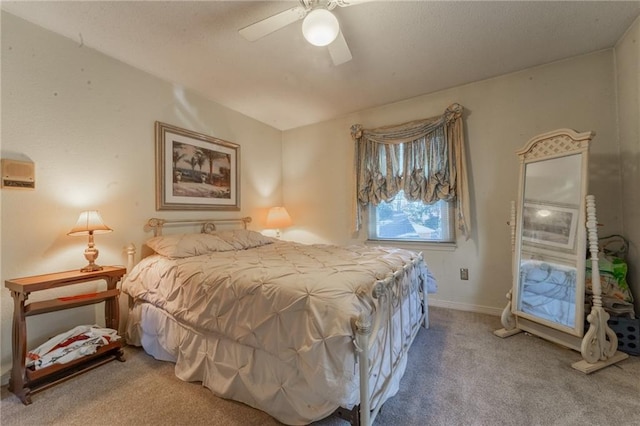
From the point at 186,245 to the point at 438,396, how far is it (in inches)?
87.4

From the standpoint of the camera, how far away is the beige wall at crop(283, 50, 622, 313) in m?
2.39

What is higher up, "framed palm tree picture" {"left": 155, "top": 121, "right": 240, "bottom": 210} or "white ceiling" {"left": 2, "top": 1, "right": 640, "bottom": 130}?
"white ceiling" {"left": 2, "top": 1, "right": 640, "bottom": 130}

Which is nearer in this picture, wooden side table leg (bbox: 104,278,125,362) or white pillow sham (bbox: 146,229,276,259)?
wooden side table leg (bbox: 104,278,125,362)

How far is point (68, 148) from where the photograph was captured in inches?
83.2

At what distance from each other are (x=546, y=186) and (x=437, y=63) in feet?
4.91

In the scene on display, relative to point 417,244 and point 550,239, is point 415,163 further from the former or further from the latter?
point 550,239

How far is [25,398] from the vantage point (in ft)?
5.19

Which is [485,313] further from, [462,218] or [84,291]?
[84,291]

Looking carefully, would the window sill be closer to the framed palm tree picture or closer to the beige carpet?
the beige carpet

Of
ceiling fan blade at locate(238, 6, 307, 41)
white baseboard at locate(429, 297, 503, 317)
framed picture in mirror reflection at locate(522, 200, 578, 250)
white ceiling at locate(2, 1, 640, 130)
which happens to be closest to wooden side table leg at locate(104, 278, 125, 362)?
white ceiling at locate(2, 1, 640, 130)

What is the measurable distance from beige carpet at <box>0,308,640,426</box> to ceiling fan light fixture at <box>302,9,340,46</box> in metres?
2.16

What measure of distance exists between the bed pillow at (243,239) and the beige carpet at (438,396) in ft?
3.92

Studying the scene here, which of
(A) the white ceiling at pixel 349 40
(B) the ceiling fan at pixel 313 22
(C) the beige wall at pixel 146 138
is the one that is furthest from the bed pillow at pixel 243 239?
(B) the ceiling fan at pixel 313 22

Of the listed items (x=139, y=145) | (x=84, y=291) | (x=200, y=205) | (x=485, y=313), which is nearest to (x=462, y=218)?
(x=485, y=313)
